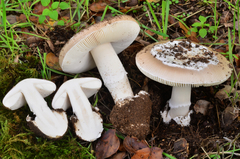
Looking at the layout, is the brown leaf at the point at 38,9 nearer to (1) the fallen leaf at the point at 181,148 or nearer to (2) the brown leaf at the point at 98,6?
(2) the brown leaf at the point at 98,6

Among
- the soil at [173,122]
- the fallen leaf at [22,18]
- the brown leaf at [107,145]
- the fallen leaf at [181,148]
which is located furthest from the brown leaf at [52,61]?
the fallen leaf at [181,148]

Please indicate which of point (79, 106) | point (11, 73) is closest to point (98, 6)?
point (11, 73)

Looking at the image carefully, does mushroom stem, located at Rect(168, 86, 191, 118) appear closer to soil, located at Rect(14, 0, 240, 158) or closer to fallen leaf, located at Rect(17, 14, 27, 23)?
soil, located at Rect(14, 0, 240, 158)

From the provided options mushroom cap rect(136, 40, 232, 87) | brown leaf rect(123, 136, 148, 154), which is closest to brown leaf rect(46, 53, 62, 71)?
mushroom cap rect(136, 40, 232, 87)

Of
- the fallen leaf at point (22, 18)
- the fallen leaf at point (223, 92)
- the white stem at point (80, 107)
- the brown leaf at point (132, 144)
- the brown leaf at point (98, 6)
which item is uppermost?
the brown leaf at point (98, 6)

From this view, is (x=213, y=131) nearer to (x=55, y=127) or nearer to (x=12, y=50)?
(x=55, y=127)

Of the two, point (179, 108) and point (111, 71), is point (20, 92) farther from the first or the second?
point (179, 108)

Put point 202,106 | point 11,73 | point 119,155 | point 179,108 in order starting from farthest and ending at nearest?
point 202,106 < point 179,108 < point 11,73 < point 119,155
